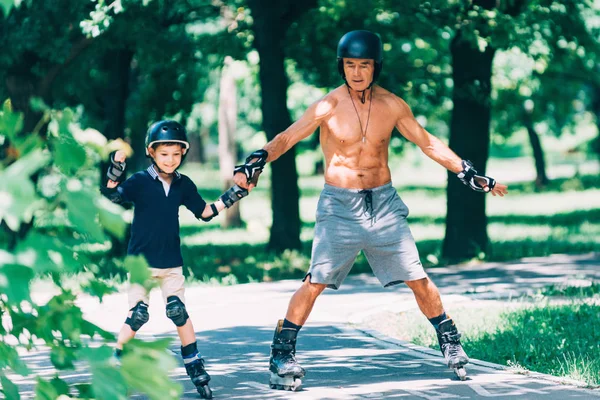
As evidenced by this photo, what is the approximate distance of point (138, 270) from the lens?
11.2ft

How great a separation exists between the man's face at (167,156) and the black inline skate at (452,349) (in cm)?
192

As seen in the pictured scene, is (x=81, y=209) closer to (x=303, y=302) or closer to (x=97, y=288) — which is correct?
(x=97, y=288)

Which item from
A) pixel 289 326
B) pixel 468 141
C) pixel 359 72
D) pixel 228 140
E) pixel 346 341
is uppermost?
pixel 228 140

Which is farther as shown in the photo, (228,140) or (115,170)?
(228,140)

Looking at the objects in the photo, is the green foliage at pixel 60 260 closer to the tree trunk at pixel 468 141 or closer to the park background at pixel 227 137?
the park background at pixel 227 137

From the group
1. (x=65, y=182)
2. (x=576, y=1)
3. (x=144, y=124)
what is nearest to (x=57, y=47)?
Result: (x=144, y=124)

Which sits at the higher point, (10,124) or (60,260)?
(10,124)

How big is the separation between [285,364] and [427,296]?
975mm

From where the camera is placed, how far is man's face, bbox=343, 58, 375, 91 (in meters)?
6.66

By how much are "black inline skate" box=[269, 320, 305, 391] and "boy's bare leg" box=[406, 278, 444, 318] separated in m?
0.79

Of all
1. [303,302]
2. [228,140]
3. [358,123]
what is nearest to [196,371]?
[303,302]

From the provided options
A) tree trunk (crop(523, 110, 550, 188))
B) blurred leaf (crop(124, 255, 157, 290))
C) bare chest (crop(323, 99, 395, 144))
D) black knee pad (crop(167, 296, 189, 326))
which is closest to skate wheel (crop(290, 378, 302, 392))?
black knee pad (crop(167, 296, 189, 326))

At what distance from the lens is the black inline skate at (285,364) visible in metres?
6.42

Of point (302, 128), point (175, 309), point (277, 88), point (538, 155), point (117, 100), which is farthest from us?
point (538, 155)
